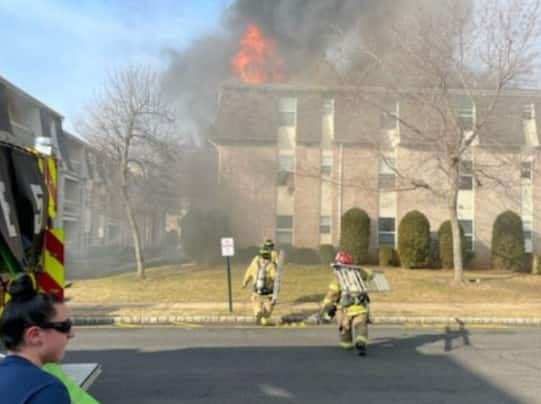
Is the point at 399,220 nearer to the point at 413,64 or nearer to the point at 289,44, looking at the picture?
the point at 413,64

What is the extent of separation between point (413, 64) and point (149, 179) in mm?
13720

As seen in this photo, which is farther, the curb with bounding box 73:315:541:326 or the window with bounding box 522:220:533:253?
the window with bounding box 522:220:533:253

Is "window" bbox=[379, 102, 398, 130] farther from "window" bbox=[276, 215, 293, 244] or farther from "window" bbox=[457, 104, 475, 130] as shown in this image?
"window" bbox=[276, 215, 293, 244]

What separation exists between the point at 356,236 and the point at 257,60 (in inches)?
452

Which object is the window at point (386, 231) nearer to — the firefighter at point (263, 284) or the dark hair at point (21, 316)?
the firefighter at point (263, 284)

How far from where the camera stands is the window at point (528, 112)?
1963 cm

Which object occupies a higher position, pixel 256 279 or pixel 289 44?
pixel 289 44

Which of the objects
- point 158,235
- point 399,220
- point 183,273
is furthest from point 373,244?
point 158,235

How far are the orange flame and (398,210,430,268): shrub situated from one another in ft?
36.4

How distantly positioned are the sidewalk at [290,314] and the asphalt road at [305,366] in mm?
1058

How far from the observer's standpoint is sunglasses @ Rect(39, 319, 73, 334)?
184 cm

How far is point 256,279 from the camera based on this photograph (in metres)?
10.4

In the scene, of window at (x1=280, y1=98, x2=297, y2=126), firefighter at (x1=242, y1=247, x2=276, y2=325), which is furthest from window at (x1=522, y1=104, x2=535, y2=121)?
firefighter at (x1=242, y1=247, x2=276, y2=325)

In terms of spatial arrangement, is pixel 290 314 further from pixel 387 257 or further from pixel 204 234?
pixel 204 234
